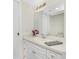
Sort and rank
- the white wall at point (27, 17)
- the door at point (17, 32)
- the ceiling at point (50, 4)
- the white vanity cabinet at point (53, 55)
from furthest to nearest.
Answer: the white wall at point (27, 17) → the door at point (17, 32) → the ceiling at point (50, 4) → the white vanity cabinet at point (53, 55)

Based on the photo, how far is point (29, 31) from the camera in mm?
3072

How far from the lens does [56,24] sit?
7.68 ft

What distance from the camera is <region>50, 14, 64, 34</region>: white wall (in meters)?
2.14

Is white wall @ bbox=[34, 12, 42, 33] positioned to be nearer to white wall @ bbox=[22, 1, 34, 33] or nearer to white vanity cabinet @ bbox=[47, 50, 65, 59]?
white wall @ bbox=[22, 1, 34, 33]

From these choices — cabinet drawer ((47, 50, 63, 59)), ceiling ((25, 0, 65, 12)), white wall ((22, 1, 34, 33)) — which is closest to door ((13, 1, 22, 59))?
white wall ((22, 1, 34, 33))

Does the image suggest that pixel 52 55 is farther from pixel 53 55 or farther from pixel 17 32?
pixel 17 32

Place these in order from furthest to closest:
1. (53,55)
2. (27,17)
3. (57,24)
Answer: (27,17)
(57,24)
(53,55)

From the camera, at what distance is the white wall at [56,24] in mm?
2141

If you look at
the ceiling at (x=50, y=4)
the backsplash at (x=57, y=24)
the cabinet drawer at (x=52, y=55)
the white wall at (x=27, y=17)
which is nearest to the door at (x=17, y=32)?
the white wall at (x=27, y=17)

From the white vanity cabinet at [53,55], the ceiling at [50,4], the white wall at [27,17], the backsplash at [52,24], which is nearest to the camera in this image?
the white vanity cabinet at [53,55]

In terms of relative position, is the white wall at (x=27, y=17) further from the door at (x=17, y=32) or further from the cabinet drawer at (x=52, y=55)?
the cabinet drawer at (x=52, y=55)

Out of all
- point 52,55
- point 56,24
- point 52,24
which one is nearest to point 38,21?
point 52,24

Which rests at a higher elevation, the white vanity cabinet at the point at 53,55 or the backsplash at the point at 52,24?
the backsplash at the point at 52,24
